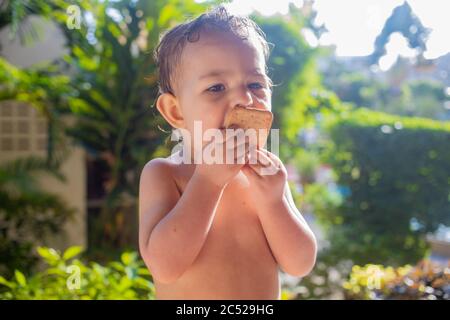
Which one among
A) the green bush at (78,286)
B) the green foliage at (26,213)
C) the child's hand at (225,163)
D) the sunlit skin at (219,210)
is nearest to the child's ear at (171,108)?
the sunlit skin at (219,210)

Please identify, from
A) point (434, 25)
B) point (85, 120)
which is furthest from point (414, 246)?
point (85, 120)

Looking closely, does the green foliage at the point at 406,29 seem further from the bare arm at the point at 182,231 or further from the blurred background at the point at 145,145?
the bare arm at the point at 182,231

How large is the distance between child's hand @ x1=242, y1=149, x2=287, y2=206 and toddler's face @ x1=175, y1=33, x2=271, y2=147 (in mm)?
81

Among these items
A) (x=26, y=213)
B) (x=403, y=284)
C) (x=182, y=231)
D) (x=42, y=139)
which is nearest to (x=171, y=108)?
(x=182, y=231)

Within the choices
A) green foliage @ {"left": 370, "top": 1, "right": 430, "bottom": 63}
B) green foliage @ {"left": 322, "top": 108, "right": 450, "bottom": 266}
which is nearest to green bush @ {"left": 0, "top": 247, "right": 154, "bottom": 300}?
green foliage @ {"left": 370, "top": 1, "right": 430, "bottom": 63}

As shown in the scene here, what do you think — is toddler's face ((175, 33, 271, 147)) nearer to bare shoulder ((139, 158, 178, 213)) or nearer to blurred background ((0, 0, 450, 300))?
bare shoulder ((139, 158, 178, 213))

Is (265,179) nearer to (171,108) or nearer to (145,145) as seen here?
(171,108)

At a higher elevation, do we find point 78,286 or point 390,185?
point 390,185

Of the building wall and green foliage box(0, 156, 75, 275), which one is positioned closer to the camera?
green foliage box(0, 156, 75, 275)

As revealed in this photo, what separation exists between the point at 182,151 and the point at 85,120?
77.1 inches

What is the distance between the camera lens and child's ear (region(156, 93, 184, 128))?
2.51 ft

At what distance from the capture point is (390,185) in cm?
A: 259

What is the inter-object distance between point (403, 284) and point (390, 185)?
1196mm

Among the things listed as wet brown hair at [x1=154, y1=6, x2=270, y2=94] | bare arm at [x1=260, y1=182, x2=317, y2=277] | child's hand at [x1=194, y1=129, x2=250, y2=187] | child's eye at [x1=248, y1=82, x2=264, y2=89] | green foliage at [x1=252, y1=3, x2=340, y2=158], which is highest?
green foliage at [x1=252, y1=3, x2=340, y2=158]
